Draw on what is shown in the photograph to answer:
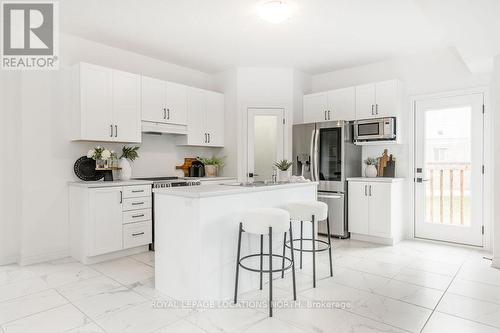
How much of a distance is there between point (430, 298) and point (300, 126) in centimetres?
316

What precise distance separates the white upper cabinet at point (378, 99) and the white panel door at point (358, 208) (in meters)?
1.08

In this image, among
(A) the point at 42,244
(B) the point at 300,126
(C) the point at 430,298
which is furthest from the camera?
(B) the point at 300,126

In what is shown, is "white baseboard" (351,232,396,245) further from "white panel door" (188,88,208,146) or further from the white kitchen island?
"white panel door" (188,88,208,146)

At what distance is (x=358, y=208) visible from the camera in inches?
191

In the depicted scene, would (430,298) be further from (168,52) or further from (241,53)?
(168,52)

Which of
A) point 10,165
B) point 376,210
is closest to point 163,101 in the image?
point 10,165

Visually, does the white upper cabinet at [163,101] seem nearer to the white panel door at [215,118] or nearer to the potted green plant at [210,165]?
the white panel door at [215,118]

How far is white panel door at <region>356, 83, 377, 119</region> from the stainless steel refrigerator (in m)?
0.26

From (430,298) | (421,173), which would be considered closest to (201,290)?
(430,298)

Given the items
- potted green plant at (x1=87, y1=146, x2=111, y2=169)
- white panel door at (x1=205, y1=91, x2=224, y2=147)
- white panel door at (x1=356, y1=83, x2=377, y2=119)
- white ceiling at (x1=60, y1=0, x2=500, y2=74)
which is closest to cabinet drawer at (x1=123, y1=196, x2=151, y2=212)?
potted green plant at (x1=87, y1=146, x2=111, y2=169)

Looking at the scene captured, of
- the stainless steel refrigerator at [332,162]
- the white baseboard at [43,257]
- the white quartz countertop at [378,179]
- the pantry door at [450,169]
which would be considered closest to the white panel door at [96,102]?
the white baseboard at [43,257]

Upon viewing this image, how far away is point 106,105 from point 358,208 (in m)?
3.77

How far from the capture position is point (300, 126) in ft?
17.4

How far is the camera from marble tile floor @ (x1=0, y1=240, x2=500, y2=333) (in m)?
2.32
